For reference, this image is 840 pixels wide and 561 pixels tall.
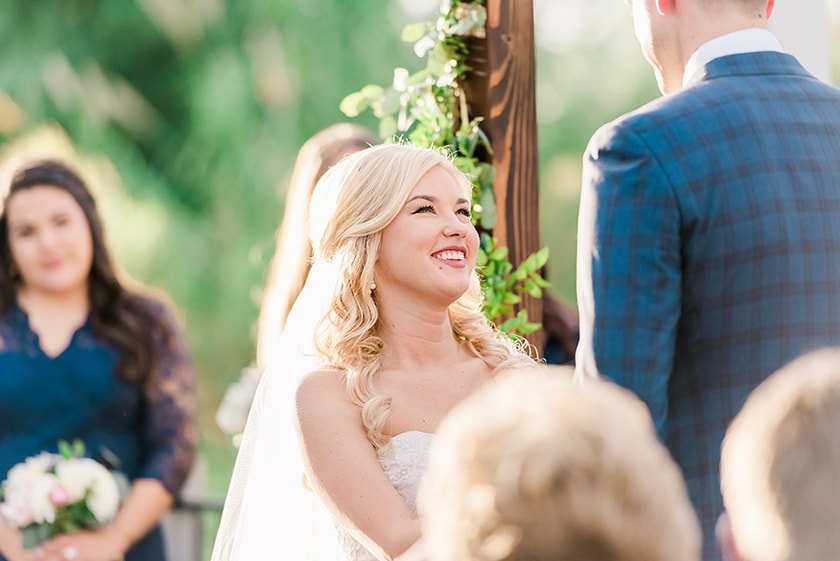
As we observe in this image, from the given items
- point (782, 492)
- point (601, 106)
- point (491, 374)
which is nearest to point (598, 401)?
point (782, 492)

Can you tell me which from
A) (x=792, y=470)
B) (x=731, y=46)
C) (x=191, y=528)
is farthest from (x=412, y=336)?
(x=792, y=470)

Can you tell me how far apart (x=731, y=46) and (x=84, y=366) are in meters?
2.47

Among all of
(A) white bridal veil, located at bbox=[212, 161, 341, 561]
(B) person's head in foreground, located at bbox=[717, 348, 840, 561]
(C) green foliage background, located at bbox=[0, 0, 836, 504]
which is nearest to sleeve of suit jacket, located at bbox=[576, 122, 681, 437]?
(B) person's head in foreground, located at bbox=[717, 348, 840, 561]

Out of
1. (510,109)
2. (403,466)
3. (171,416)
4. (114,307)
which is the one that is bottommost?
(171,416)

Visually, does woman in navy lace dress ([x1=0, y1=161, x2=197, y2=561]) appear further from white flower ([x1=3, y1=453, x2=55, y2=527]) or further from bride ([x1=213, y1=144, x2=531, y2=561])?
bride ([x1=213, y1=144, x2=531, y2=561])

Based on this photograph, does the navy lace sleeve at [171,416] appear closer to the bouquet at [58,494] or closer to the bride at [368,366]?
the bouquet at [58,494]

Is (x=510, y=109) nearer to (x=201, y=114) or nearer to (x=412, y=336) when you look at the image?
(x=412, y=336)

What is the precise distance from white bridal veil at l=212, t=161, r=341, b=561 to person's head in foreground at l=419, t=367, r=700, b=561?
6.03 feet

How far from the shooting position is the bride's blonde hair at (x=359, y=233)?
10.0ft

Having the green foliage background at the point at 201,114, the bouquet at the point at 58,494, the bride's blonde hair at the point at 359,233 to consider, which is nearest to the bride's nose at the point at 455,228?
the bride's blonde hair at the point at 359,233

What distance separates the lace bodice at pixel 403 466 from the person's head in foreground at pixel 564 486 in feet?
5.22

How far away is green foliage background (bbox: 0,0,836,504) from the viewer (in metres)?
4.04

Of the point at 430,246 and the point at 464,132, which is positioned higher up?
the point at 464,132

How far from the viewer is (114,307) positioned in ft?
13.3
